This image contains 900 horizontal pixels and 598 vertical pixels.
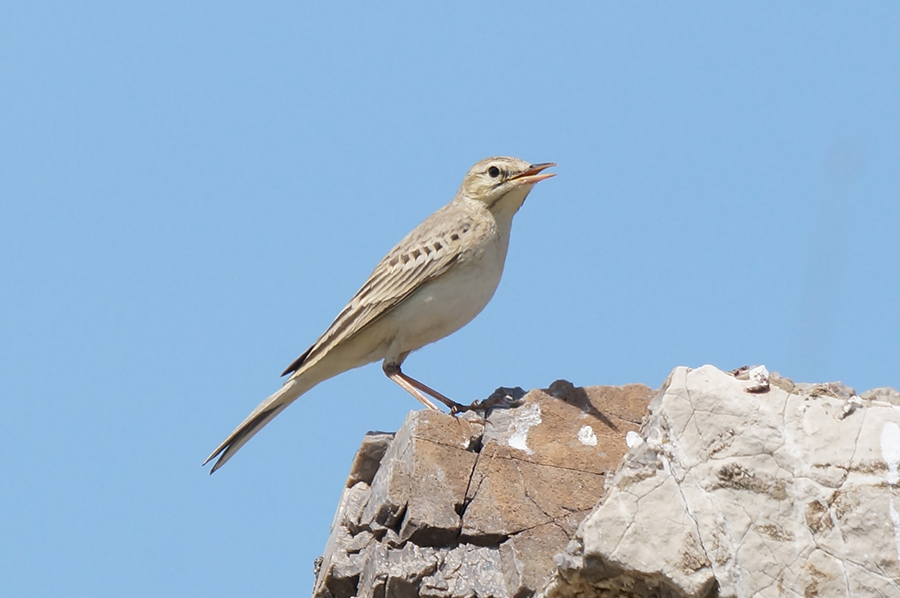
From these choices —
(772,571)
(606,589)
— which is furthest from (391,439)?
(772,571)

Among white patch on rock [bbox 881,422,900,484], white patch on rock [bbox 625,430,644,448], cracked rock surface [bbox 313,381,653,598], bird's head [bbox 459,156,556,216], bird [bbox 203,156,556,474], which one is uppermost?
bird's head [bbox 459,156,556,216]

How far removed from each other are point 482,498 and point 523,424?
76 cm

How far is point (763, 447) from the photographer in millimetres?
7324

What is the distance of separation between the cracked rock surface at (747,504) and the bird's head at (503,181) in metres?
4.44

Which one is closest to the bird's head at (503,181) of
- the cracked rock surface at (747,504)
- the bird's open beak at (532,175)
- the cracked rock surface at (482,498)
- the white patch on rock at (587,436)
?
the bird's open beak at (532,175)

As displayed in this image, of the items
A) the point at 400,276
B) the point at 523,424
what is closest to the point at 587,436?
the point at 523,424

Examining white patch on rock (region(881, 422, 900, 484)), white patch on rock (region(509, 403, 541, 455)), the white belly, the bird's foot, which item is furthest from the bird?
white patch on rock (region(881, 422, 900, 484))

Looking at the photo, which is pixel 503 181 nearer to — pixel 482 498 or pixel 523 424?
pixel 523 424

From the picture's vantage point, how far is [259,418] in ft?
37.8

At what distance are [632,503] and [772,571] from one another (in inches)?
33.5

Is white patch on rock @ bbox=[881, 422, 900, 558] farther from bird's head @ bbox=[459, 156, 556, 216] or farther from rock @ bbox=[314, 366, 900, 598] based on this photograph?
bird's head @ bbox=[459, 156, 556, 216]

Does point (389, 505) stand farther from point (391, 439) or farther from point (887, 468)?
point (887, 468)

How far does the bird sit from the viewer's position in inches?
442

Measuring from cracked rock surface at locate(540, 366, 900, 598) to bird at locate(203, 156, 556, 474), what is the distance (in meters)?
3.77
